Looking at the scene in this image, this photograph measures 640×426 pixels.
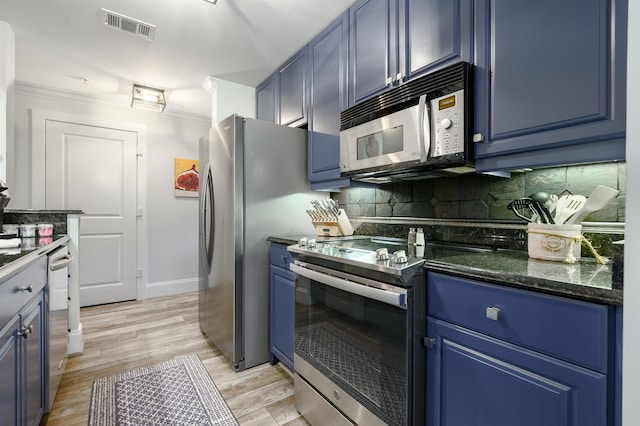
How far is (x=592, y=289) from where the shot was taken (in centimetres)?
74

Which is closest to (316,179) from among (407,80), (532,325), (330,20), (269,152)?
(269,152)

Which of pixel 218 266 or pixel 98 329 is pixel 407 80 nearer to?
pixel 218 266

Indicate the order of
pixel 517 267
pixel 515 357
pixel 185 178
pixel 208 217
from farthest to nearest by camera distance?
1. pixel 185 178
2. pixel 208 217
3. pixel 517 267
4. pixel 515 357

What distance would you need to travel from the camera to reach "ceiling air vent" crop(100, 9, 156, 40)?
1.99 metres

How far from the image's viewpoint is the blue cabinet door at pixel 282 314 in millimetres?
1940

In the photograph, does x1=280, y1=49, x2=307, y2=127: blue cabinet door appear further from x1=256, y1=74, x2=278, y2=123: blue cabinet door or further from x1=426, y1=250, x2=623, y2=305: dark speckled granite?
x1=426, y1=250, x2=623, y2=305: dark speckled granite

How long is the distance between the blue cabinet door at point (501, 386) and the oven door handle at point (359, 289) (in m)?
0.16

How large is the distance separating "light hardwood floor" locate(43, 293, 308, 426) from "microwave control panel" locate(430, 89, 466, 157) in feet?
5.16

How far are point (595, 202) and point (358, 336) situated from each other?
1058 mm

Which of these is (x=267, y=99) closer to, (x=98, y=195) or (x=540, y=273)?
(x=98, y=195)

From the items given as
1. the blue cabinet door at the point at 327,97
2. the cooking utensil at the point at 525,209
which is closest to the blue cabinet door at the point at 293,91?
the blue cabinet door at the point at 327,97

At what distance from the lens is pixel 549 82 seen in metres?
1.08

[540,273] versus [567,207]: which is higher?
[567,207]

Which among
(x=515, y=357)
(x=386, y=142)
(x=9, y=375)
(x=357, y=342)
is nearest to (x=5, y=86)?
(x=9, y=375)
